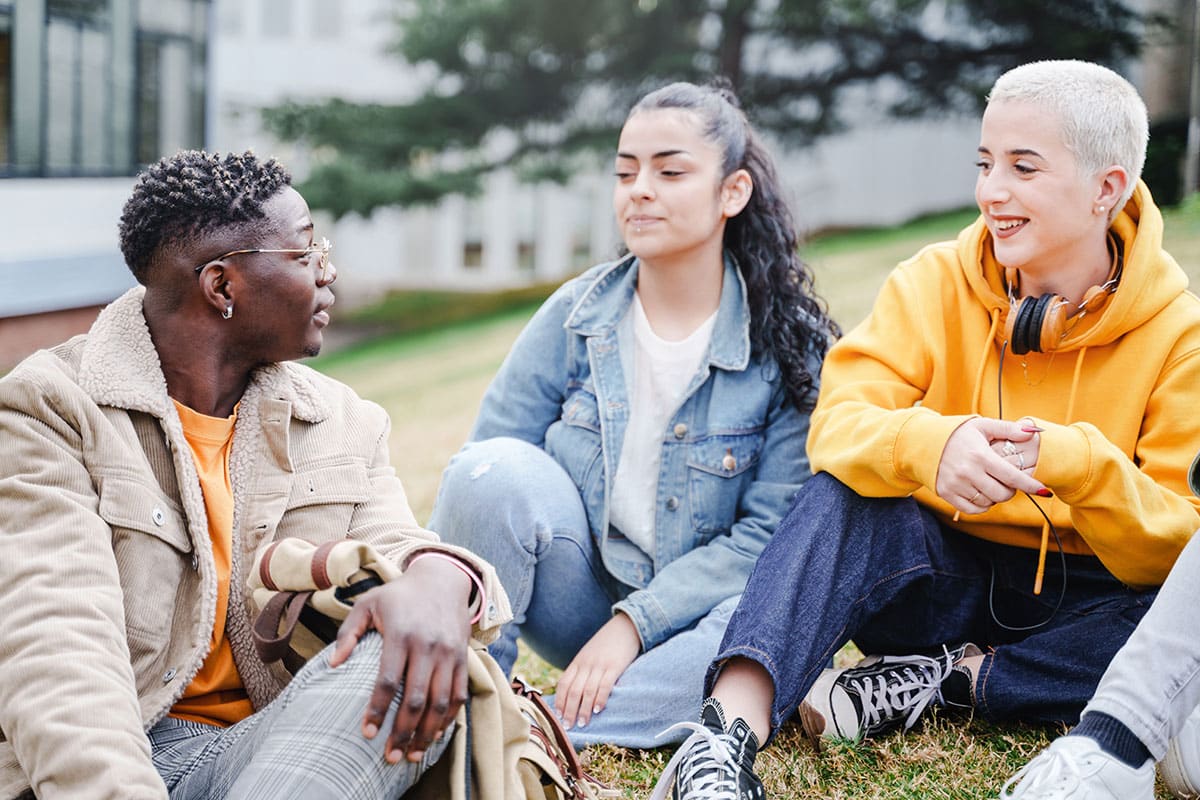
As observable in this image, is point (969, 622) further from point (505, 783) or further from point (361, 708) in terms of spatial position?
point (361, 708)

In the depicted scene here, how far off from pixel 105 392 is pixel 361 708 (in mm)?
714

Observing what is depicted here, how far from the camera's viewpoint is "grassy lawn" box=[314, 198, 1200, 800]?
268cm

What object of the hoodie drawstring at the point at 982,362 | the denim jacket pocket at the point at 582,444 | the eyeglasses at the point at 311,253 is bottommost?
the denim jacket pocket at the point at 582,444

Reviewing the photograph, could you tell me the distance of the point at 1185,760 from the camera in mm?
2365

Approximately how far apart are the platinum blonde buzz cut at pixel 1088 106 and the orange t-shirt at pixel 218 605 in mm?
1808

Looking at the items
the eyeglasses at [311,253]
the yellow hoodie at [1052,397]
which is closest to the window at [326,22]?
the yellow hoodie at [1052,397]

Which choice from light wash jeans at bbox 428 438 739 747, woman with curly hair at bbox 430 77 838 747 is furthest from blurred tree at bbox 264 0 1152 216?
light wash jeans at bbox 428 438 739 747

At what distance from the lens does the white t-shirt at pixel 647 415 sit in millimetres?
3129

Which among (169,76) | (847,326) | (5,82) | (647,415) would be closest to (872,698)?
(647,415)

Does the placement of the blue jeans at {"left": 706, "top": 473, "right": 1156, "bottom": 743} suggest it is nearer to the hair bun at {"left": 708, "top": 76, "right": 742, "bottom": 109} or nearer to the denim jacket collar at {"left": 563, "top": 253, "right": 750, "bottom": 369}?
the denim jacket collar at {"left": 563, "top": 253, "right": 750, "bottom": 369}

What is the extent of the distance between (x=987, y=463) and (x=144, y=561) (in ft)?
5.08

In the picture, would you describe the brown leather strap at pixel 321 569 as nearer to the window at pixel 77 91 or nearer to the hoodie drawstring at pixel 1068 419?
the hoodie drawstring at pixel 1068 419

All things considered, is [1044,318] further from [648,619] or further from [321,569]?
[321,569]

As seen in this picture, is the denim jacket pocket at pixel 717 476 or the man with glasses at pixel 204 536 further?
the denim jacket pocket at pixel 717 476
